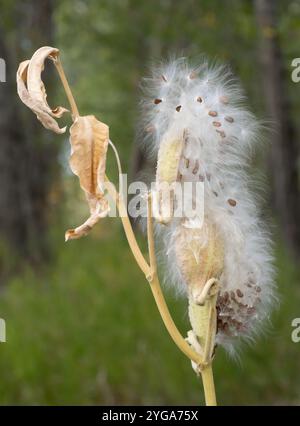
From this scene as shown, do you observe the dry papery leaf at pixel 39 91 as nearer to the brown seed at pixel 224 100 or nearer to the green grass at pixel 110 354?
the brown seed at pixel 224 100

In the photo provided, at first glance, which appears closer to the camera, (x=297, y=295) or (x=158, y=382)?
(x=158, y=382)

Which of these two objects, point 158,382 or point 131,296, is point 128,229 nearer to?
point 158,382

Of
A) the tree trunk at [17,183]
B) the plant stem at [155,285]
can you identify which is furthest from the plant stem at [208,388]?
the tree trunk at [17,183]

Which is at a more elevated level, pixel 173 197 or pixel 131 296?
pixel 173 197

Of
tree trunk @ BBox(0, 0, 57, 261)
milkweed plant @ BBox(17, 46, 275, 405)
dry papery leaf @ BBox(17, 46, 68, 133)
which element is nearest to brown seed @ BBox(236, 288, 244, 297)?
milkweed plant @ BBox(17, 46, 275, 405)

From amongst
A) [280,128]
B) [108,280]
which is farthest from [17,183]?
[280,128]

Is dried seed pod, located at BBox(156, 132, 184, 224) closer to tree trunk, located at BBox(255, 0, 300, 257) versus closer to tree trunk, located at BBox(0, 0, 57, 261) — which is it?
tree trunk, located at BBox(0, 0, 57, 261)

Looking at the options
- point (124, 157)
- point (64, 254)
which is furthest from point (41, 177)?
point (124, 157)
